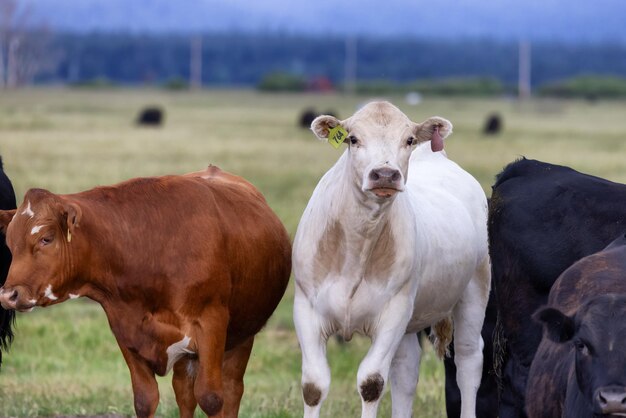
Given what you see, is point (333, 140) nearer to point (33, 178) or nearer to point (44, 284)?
point (44, 284)

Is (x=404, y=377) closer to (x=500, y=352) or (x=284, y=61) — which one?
(x=500, y=352)

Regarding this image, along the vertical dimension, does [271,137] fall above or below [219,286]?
below

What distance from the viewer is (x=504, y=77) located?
577 feet

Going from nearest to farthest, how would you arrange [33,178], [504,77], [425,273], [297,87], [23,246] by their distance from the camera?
[23,246], [425,273], [33,178], [297,87], [504,77]

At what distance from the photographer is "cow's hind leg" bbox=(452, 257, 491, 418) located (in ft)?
29.0

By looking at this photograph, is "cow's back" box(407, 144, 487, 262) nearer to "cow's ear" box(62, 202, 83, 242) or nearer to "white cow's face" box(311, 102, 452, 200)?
"white cow's face" box(311, 102, 452, 200)

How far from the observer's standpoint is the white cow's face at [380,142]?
7133 millimetres

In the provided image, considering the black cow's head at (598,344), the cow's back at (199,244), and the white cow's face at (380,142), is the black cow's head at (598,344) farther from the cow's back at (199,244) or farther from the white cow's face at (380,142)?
the cow's back at (199,244)

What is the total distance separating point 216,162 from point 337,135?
2703 cm

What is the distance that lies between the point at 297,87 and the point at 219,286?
4313 inches

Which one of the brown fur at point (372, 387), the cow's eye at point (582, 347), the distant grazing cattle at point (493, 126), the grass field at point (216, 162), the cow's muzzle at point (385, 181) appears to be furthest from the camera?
the distant grazing cattle at point (493, 126)

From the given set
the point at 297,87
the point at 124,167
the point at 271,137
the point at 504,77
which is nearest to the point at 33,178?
the point at 124,167

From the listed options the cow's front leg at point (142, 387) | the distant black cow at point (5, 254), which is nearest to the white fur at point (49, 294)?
the cow's front leg at point (142, 387)

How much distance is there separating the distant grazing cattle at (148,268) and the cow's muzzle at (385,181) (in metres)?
0.91
